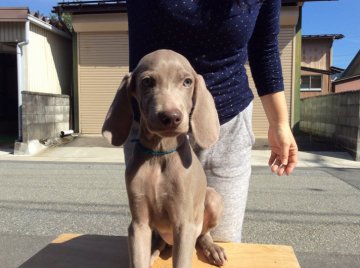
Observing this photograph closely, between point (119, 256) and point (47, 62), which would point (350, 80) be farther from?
point (119, 256)

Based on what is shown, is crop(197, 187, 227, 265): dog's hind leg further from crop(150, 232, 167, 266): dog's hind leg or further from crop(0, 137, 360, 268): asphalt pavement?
crop(0, 137, 360, 268): asphalt pavement

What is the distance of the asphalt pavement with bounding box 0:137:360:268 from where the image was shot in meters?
4.63

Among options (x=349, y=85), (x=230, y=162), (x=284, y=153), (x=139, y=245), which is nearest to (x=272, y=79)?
(x=284, y=153)

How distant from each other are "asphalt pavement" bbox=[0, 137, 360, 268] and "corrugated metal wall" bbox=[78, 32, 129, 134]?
16.4 feet

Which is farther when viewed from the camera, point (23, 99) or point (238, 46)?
point (23, 99)

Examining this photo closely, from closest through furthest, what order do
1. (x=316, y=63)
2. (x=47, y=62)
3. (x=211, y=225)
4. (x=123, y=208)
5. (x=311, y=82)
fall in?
(x=211, y=225) < (x=123, y=208) < (x=47, y=62) < (x=311, y=82) < (x=316, y=63)

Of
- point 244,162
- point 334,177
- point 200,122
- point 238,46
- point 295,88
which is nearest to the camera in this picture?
point 200,122

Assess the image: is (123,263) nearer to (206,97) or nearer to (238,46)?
(206,97)

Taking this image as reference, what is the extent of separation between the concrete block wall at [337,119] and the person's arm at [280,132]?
30.8 feet

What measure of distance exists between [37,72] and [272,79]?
41.1ft

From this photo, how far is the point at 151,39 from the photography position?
1.98 m

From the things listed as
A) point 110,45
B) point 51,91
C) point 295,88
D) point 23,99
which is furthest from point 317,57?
point 23,99

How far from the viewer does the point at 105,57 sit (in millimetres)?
14938

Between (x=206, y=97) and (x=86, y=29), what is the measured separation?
13821 mm
